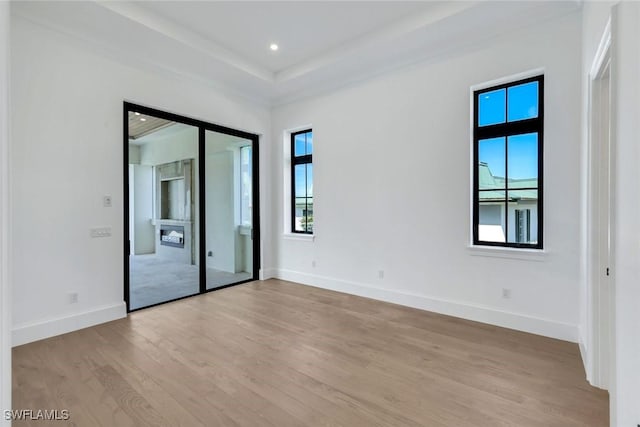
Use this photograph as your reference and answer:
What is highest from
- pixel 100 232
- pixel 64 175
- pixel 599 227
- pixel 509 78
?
pixel 509 78

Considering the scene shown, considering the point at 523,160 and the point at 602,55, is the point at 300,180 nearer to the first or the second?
the point at 523,160

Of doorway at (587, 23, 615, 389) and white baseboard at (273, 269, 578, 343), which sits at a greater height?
doorway at (587, 23, 615, 389)

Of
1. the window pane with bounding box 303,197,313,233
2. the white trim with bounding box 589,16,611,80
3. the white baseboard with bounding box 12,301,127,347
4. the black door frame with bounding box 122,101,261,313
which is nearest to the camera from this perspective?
the white trim with bounding box 589,16,611,80

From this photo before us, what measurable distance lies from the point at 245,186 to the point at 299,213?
1040mm

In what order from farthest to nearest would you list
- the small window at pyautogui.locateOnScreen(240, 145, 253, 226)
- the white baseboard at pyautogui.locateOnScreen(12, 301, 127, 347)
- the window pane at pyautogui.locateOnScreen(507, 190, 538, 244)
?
the small window at pyautogui.locateOnScreen(240, 145, 253, 226), the window pane at pyautogui.locateOnScreen(507, 190, 538, 244), the white baseboard at pyautogui.locateOnScreen(12, 301, 127, 347)

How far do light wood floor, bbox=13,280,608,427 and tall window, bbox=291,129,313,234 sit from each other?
208 centimetres

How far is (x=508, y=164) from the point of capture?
345 cm

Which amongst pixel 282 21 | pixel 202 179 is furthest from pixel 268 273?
pixel 282 21

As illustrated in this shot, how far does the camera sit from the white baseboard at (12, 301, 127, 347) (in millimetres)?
2986

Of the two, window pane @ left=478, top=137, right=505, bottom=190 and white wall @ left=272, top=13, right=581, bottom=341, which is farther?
window pane @ left=478, top=137, right=505, bottom=190

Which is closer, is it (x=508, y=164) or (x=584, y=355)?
(x=584, y=355)

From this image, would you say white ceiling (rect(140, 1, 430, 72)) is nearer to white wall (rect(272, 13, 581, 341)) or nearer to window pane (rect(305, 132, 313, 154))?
white wall (rect(272, 13, 581, 341))

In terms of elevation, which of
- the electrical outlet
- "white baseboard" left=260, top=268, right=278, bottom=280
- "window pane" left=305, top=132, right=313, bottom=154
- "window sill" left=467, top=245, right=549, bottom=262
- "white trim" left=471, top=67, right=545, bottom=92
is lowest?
"white baseboard" left=260, top=268, right=278, bottom=280

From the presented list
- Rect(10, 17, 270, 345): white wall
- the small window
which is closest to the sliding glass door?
the small window
